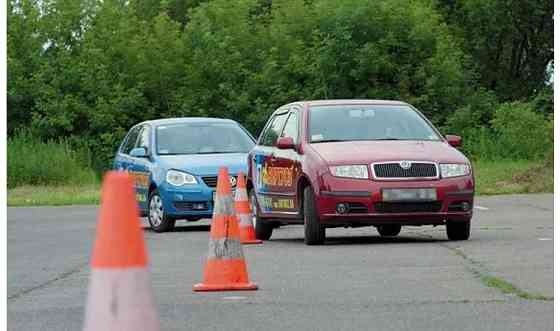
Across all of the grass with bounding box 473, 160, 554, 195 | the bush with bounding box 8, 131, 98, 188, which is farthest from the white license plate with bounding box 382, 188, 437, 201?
the bush with bounding box 8, 131, 98, 188

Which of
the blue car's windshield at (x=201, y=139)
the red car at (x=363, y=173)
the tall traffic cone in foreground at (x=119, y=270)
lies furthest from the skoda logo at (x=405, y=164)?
the tall traffic cone in foreground at (x=119, y=270)

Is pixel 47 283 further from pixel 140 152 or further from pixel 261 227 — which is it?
pixel 140 152

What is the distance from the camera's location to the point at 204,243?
17172 mm

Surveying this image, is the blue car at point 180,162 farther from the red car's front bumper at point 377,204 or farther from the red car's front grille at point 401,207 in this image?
the red car's front grille at point 401,207

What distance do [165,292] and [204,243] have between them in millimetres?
6211

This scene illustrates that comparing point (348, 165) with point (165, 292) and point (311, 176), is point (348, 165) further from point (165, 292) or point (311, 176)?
point (165, 292)

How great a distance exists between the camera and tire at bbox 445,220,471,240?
16.2m

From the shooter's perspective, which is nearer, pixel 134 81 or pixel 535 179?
pixel 535 179

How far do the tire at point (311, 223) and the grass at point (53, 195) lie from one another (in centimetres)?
1492

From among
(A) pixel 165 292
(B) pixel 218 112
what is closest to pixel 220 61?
(B) pixel 218 112

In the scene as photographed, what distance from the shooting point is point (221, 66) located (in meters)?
45.2

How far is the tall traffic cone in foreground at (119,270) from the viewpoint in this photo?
4.61 metres

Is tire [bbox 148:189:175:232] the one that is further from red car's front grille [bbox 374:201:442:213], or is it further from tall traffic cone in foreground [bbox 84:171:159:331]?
tall traffic cone in foreground [bbox 84:171:159:331]

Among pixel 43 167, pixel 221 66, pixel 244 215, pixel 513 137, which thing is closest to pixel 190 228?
pixel 244 215
